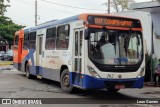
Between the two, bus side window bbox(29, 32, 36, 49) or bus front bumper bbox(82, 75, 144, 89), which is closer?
bus front bumper bbox(82, 75, 144, 89)

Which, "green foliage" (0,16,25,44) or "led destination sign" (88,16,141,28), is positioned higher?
"green foliage" (0,16,25,44)

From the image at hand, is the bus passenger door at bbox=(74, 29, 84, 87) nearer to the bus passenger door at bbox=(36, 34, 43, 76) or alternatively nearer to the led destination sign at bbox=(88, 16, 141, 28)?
the led destination sign at bbox=(88, 16, 141, 28)

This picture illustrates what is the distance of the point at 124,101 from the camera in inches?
509

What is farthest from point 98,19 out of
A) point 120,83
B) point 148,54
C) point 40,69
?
point 148,54

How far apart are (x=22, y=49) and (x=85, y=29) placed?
10.2 meters

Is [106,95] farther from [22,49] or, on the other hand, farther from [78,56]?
[22,49]

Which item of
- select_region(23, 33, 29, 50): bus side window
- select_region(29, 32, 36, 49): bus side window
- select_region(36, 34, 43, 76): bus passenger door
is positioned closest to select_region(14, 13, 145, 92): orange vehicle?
select_region(36, 34, 43, 76): bus passenger door

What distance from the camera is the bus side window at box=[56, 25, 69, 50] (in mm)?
15016

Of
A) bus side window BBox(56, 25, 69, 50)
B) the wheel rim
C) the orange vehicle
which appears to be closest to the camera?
the orange vehicle

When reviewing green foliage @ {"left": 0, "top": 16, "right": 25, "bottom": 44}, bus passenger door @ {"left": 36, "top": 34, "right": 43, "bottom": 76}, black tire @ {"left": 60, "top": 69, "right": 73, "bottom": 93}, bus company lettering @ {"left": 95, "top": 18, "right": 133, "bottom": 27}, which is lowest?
black tire @ {"left": 60, "top": 69, "right": 73, "bottom": 93}

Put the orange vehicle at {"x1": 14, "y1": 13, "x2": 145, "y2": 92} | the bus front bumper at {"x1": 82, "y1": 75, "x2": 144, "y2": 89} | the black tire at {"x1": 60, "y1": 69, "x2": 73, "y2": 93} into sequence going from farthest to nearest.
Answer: the black tire at {"x1": 60, "y1": 69, "x2": 73, "y2": 93}, the orange vehicle at {"x1": 14, "y1": 13, "x2": 145, "y2": 92}, the bus front bumper at {"x1": 82, "y1": 75, "x2": 144, "y2": 89}

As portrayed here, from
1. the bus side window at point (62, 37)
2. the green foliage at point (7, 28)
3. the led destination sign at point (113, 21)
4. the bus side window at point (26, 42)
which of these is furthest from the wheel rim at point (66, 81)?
the green foliage at point (7, 28)

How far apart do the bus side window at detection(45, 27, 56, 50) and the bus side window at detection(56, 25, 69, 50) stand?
557 mm

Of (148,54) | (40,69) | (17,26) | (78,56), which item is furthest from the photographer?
(17,26)
